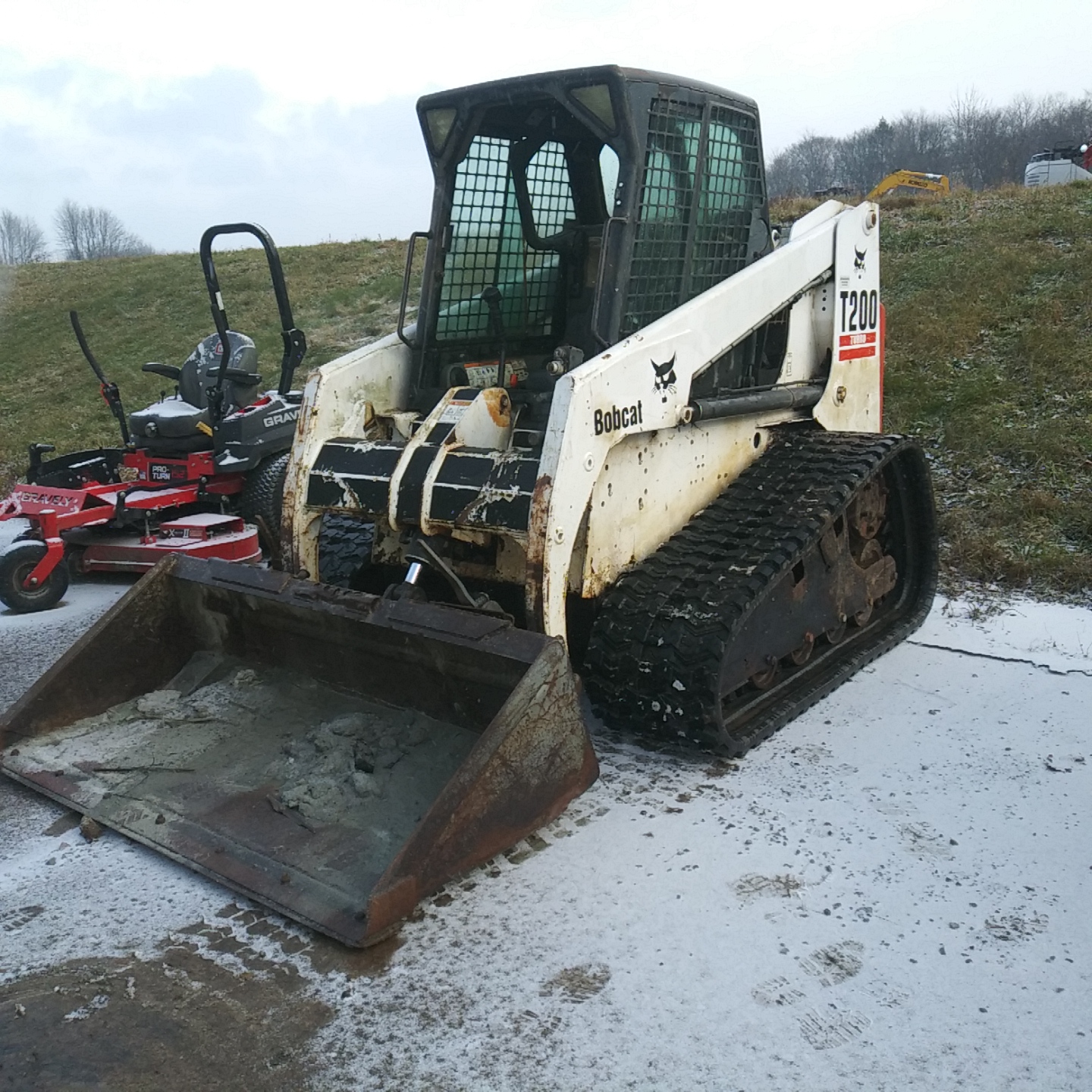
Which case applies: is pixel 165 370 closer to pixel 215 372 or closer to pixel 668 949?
pixel 215 372

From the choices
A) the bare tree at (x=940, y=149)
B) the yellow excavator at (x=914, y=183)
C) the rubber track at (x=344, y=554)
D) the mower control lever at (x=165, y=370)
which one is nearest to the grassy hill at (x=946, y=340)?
the rubber track at (x=344, y=554)

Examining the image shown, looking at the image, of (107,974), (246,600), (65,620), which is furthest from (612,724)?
(65,620)

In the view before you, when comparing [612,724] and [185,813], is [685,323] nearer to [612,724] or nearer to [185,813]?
[612,724]

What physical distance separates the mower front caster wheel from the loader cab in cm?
240

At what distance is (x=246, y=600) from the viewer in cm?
395

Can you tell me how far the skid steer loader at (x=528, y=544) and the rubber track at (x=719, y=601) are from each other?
1 centimetres

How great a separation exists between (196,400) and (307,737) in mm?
3759

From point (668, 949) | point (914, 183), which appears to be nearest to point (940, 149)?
point (914, 183)

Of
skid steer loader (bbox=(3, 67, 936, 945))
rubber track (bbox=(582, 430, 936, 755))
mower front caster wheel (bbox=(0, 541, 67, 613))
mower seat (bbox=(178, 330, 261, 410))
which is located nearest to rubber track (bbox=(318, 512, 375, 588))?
skid steer loader (bbox=(3, 67, 936, 945))

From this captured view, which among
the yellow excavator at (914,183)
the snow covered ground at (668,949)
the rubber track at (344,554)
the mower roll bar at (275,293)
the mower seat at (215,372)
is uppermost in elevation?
the yellow excavator at (914,183)

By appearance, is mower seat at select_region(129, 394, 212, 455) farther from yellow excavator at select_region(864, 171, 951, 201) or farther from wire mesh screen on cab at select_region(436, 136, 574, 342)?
yellow excavator at select_region(864, 171, 951, 201)

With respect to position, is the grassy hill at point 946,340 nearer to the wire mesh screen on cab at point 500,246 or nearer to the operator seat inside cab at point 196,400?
the wire mesh screen on cab at point 500,246

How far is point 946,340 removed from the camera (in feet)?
30.5

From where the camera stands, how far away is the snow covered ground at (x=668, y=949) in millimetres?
2400
